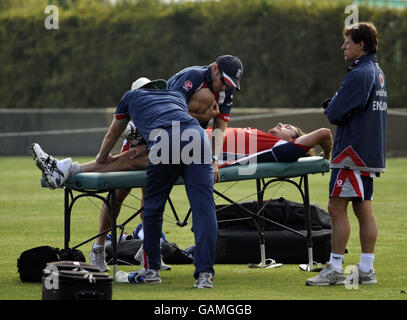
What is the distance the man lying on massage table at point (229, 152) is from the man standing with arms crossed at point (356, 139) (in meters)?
0.68

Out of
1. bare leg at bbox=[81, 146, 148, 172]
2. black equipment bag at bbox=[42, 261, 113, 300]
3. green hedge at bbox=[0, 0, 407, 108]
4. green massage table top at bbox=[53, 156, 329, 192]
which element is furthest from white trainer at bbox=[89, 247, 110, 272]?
green hedge at bbox=[0, 0, 407, 108]

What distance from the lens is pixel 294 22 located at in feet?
85.5

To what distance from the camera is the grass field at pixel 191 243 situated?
21.8ft

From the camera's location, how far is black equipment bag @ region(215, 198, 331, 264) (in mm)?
8453

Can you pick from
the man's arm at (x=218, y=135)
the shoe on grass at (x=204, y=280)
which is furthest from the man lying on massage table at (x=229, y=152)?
the shoe on grass at (x=204, y=280)

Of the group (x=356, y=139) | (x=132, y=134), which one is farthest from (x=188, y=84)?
(x=356, y=139)

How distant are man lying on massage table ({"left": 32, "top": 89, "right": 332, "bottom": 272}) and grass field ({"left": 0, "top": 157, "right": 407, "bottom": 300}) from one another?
0.90 metres

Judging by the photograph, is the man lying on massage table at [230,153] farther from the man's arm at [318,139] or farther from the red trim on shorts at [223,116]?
the red trim on shorts at [223,116]

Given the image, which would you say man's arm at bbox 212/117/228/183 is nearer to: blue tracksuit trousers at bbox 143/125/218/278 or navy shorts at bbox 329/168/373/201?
blue tracksuit trousers at bbox 143/125/218/278

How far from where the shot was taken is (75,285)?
5.90 meters

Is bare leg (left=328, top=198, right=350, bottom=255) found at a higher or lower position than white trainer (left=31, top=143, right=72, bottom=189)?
lower

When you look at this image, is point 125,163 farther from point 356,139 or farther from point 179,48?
point 179,48

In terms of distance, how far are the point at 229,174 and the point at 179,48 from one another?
65.9ft
